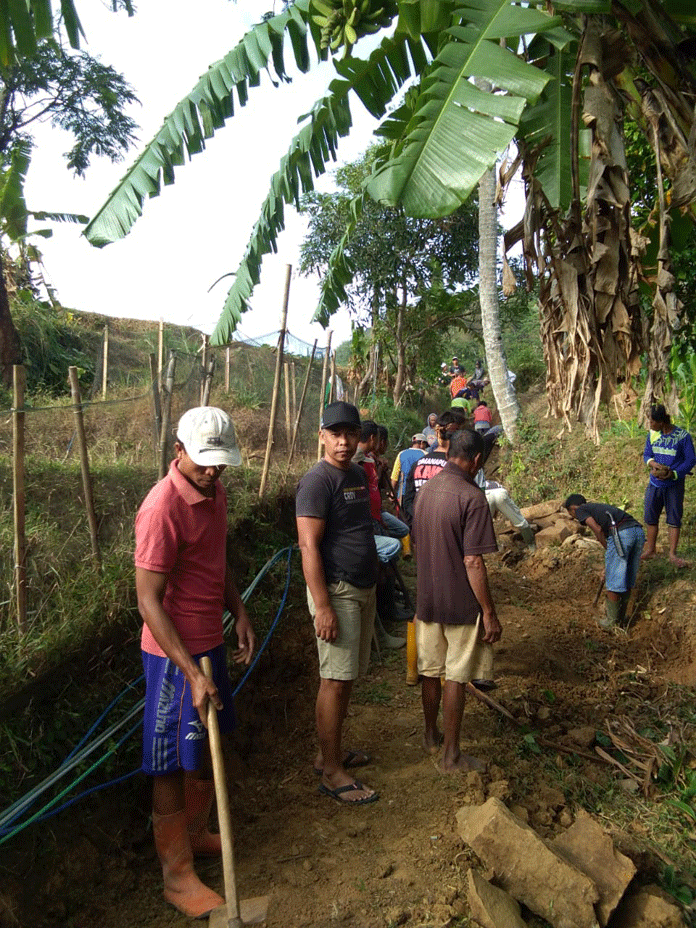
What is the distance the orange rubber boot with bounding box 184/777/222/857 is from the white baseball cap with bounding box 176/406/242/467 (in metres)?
1.32

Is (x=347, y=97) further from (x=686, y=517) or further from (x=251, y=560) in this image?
(x=686, y=517)

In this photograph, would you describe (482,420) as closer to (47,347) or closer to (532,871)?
(47,347)

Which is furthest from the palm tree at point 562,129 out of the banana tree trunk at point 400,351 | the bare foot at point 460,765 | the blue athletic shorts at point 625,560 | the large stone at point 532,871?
the banana tree trunk at point 400,351

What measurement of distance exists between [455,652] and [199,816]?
1.47m

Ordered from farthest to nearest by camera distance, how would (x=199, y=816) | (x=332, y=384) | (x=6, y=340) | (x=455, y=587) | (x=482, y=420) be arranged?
(x=482, y=420), (x=332, y=384), (x=6, y=340), (x=455, y=587), (x=199, y=816)

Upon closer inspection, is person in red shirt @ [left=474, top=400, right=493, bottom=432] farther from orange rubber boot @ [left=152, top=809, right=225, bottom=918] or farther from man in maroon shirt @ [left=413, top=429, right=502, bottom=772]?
orange rubber boot @ [left=152, top=809, right=225, bottom=918]

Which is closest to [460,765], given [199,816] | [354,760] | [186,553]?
[354,760]

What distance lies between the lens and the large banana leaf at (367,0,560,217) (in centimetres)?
247

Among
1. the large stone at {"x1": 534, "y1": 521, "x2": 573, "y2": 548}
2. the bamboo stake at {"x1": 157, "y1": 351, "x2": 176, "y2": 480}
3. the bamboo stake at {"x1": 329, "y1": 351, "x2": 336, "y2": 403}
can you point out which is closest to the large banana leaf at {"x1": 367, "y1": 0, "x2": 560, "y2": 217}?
the bamboo stake at {"x1": 157, "y1": 351, "x2": 176, "y2": 480}

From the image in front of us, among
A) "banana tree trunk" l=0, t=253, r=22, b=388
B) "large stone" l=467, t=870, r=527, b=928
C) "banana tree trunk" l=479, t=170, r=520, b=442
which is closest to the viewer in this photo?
"large stone" l=467, t=870, r=527, b=928

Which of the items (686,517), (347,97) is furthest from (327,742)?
(686,517)

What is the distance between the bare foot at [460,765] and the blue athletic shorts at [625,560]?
2.70m

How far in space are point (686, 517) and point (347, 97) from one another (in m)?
5.98

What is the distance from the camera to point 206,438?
8.51ft
